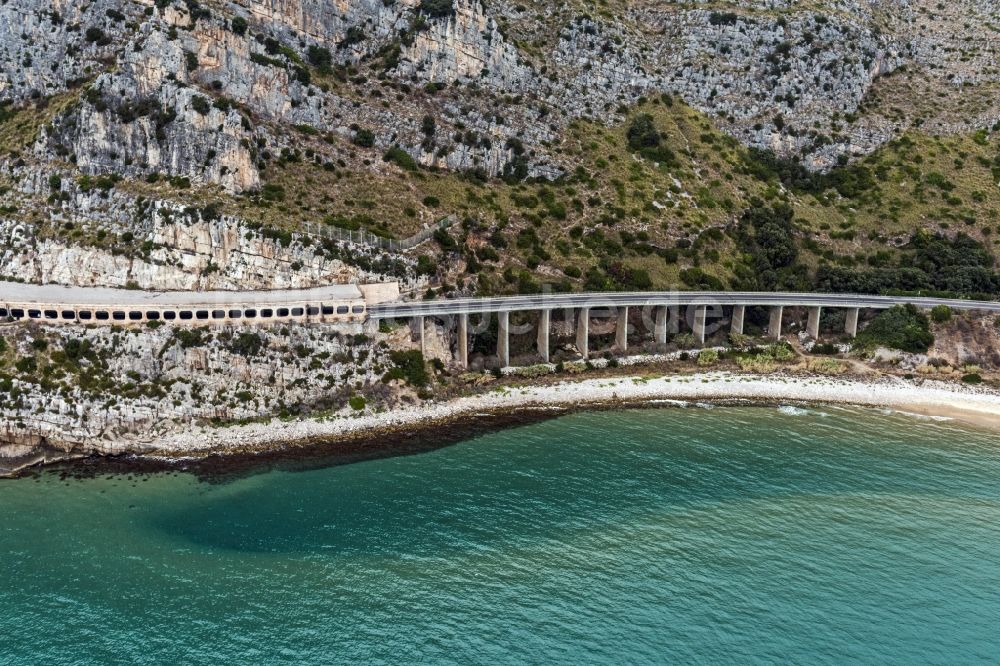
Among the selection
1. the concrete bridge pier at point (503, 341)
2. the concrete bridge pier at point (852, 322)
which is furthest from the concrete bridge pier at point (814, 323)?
the concrete bridge pier at point (503, 341)

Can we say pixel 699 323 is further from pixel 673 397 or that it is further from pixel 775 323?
pixel 673 397

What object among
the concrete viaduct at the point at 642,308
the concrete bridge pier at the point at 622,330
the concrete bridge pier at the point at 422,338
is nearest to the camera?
the concrete bridge pier at the point at 422,338

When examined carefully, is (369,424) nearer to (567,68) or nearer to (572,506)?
(572,506)

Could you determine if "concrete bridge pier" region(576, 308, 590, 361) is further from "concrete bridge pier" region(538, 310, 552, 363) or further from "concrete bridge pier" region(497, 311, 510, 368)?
"concrete bridge pier" region(497, 311, 510, 368)

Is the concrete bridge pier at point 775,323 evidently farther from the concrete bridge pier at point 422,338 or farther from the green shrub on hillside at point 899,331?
the concrete bridge pier at point 422,338

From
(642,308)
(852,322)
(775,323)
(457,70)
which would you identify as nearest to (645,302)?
(642,308)

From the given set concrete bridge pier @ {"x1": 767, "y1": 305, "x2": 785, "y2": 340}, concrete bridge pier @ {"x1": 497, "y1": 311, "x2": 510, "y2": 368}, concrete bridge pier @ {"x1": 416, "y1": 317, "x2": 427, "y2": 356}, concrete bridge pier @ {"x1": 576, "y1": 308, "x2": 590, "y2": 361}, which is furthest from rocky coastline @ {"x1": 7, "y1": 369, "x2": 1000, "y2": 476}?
concrete bridge pier @ {"x1": 767, "y1": 305, "x2": 785, "y2": 340}

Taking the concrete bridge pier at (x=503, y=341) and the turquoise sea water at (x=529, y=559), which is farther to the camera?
the concrete bridge pier at (x=503, y=341)

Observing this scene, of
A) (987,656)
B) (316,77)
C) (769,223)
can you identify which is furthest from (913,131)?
(987,656)

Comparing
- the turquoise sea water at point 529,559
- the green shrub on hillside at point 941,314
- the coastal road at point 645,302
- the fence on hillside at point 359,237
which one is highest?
the fence on hillside at point 359,237
